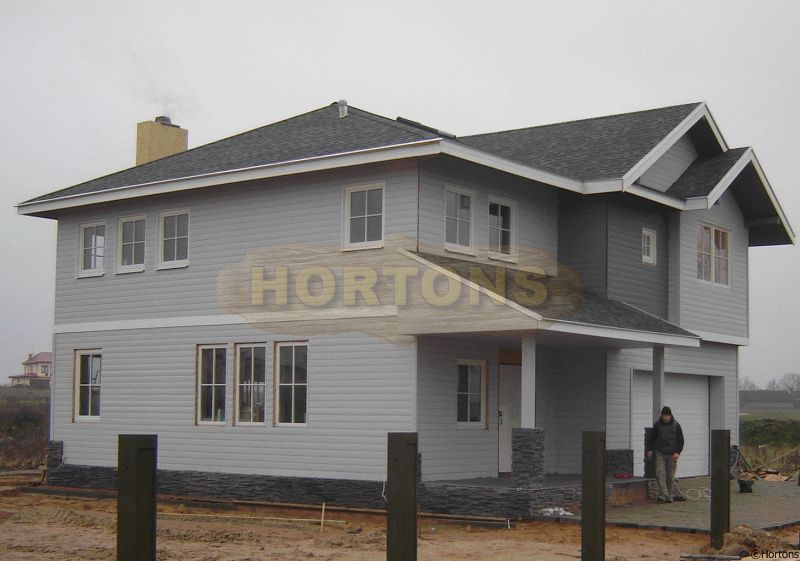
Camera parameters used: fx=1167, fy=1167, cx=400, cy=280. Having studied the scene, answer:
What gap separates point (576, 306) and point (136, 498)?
1182cm

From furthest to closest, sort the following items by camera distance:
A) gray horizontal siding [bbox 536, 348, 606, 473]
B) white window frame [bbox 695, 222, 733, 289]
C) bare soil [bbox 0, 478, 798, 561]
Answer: white window frame [bbox 695, 222, 733, 289]
gray horizontal siding [bbox 536, 348, 606, 473]
bare soil [bbox 0, 478, 798, 561]

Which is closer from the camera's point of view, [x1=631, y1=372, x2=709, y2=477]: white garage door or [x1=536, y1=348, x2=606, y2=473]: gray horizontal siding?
[x1=536, y1=348, x2=606, y2=473]: gray horizontal siding

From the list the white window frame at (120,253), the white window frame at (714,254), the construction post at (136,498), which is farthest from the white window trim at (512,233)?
the construction post at (136,498)

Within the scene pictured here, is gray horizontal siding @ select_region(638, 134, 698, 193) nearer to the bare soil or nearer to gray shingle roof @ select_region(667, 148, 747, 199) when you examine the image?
gray shingle roof @ select_region(667, 148, 747, 199)

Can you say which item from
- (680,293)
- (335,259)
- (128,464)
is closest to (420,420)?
(335,259)

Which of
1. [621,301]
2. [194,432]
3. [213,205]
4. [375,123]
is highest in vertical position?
[375,123]

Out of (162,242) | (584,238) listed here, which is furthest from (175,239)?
(584,238)

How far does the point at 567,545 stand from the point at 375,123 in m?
8.91

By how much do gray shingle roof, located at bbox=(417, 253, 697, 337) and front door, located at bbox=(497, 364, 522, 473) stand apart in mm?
1762

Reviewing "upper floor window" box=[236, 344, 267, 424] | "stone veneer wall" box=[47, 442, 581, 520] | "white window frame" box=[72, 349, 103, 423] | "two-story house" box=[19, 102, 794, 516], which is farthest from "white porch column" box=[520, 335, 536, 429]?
"white window frame" box=[72, 349, 103, 423]

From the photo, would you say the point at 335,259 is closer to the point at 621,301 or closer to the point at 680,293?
the point at 621,301

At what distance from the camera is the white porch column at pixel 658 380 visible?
21203 mm

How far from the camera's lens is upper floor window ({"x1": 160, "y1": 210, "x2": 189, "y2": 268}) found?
72.0 ft

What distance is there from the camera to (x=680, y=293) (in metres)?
23.4
